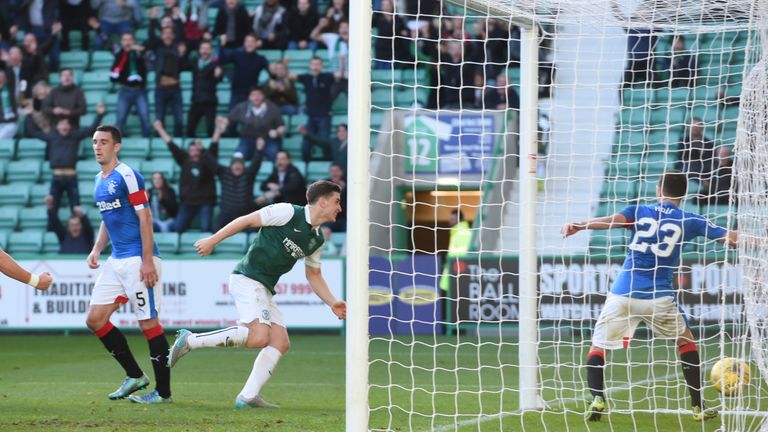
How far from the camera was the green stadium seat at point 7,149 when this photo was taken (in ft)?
63.3

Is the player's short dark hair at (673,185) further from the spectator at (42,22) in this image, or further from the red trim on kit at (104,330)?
the spectator at (42,22)

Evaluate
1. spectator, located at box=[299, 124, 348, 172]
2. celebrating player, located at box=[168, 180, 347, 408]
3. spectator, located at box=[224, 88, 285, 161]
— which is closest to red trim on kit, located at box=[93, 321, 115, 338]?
celebrating player, located at box=[168, 180, 347, 408]

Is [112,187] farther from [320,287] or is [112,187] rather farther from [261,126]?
[261,126]

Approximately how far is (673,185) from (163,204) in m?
11.0

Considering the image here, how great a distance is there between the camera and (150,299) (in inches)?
320

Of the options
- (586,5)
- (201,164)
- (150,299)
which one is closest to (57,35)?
(201,164)

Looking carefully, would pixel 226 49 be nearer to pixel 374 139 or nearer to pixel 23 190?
pixel 374 139

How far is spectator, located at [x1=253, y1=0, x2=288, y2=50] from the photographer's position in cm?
1970

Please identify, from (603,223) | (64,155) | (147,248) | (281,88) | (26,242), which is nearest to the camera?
(603,223)

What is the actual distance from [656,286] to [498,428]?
1587 mm

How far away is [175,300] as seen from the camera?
50.1 ft

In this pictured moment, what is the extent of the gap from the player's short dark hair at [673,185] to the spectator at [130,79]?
41.3 ft

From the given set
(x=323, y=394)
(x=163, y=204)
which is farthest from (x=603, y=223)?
(x=163, y=204)

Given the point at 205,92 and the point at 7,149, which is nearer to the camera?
the point at 205,92
